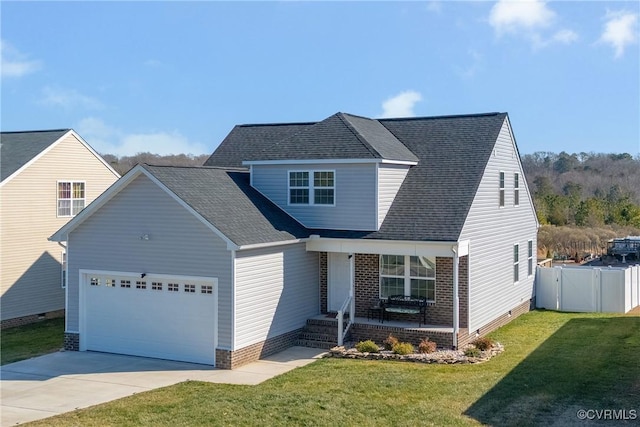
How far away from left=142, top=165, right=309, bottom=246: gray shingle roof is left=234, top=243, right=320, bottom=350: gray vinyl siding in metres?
0.44

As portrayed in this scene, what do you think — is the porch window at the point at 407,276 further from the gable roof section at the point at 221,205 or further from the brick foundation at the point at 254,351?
the brick foundation at the point at 254,351

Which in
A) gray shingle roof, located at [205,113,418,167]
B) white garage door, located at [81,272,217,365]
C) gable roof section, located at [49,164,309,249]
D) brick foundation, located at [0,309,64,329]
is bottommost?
brick foundation, located at [0,309,64,329]

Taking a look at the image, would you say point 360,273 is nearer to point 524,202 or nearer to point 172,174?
point 172,174

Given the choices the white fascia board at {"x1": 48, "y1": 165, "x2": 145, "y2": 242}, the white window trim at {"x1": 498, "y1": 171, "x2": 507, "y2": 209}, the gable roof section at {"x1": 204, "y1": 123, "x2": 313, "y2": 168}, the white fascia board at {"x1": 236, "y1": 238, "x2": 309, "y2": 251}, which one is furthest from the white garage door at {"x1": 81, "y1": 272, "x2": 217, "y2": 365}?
the white window trim at {"x1": 498, "y1": 171, "x2": 507, "y2": 209}

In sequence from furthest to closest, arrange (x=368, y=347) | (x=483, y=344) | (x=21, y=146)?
1. (x=21, y=146)
2. (x=483, y=344)
3. (x=368, y=347)

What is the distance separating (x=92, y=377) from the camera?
1638 centimetres

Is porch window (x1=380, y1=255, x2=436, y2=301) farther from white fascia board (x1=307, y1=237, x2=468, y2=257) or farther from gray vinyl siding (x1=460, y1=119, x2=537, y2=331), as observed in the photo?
gray vinyl siding (x1=460, y1=119, x2=537, y2=331)

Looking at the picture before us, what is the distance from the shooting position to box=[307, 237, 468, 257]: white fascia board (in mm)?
18392

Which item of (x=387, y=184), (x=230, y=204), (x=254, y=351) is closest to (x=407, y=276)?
(x=387, y=184)

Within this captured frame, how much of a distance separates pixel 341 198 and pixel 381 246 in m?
2.14

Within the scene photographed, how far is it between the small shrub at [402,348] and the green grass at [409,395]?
1.72ft

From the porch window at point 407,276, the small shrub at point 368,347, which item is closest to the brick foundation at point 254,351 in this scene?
the small shrub at point 368,347

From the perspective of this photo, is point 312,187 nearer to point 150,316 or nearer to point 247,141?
point 150,316

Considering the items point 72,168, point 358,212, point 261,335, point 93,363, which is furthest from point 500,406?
point 72,168
